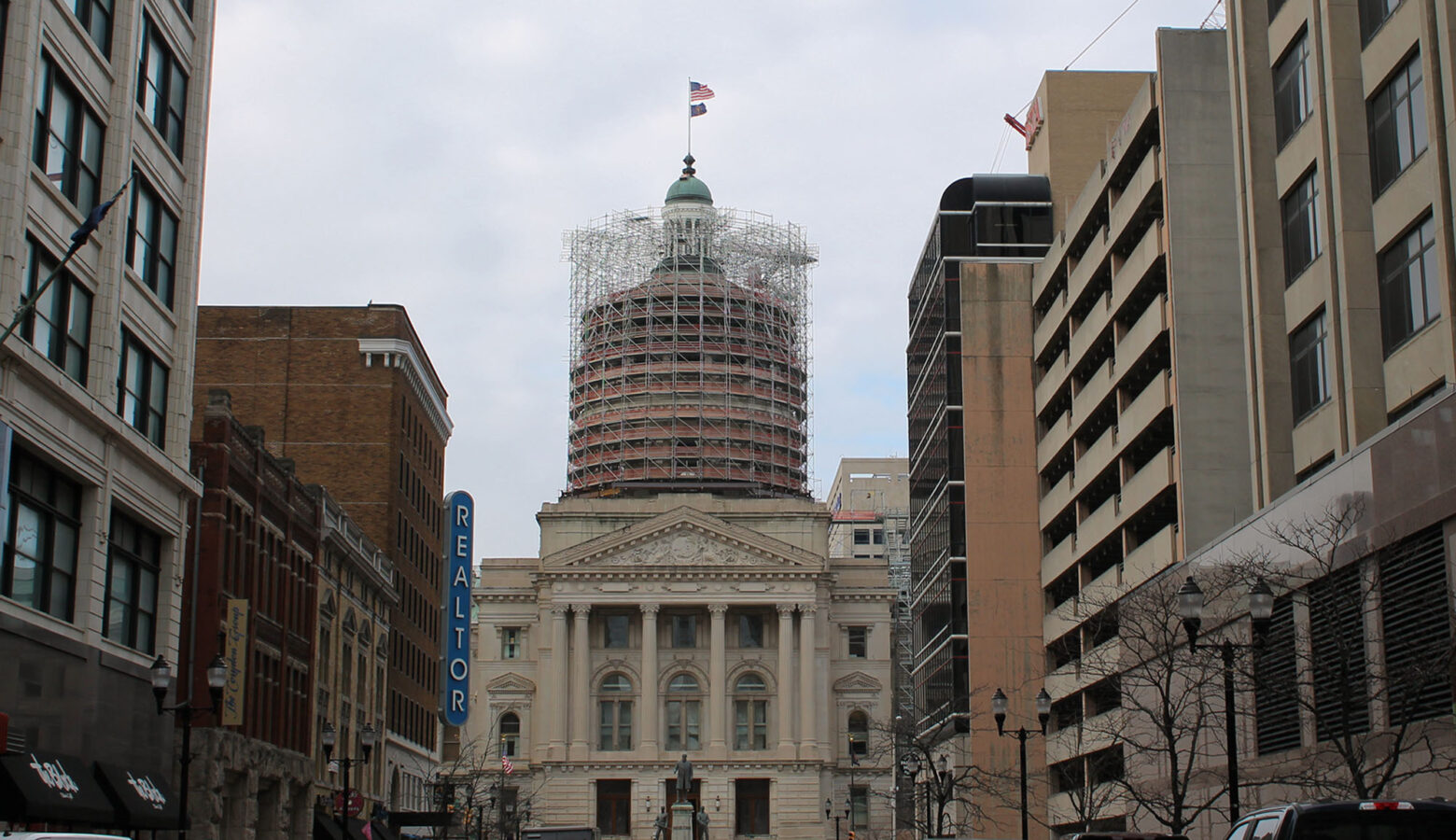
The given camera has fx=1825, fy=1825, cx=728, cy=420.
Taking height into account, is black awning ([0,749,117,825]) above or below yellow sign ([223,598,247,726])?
below

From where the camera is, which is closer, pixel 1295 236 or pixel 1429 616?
pixel 1429 616

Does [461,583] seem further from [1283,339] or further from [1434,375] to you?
[1434,375]

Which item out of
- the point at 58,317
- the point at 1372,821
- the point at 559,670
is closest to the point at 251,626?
the point at 58,317

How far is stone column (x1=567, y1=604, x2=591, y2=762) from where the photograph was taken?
132 meters

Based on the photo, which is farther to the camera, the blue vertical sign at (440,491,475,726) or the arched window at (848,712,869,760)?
the arched window at (848,712,869,760)

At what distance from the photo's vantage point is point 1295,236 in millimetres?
43156

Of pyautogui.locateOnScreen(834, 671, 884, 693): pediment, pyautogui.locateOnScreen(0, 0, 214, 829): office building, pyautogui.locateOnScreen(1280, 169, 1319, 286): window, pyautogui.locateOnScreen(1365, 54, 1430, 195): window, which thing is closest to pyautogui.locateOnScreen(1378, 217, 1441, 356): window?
pyautogui.locateOnScreen(1365, 54, 1430, 195): window

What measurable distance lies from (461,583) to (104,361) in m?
65.8

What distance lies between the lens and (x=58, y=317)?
114ft

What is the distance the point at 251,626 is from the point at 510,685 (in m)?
86.0

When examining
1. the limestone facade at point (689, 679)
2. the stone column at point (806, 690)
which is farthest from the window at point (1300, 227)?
the stone column at point (806, 690)

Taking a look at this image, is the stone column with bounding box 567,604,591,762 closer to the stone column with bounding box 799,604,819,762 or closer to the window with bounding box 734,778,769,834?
the window with bounding box 734,778,769,834

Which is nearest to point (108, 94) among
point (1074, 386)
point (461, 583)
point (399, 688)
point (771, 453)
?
point (1074, 386)

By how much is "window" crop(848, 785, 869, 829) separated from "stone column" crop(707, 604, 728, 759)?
32.8 feet
